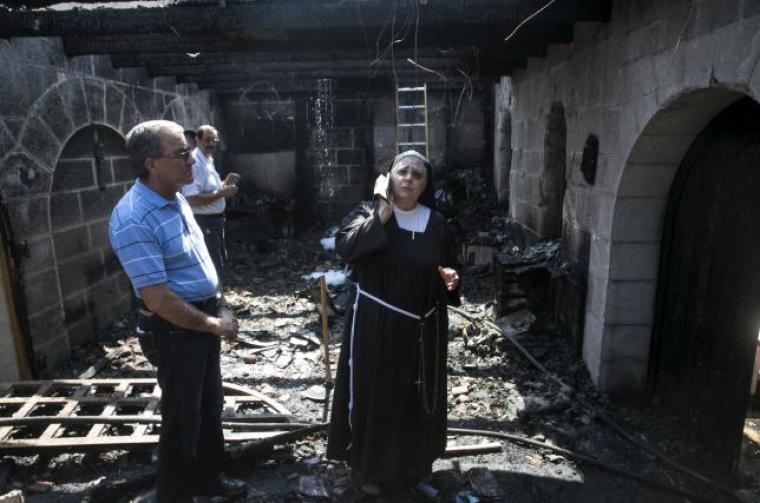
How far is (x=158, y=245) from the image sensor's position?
2605 mm

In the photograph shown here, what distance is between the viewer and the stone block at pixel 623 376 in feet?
14.2

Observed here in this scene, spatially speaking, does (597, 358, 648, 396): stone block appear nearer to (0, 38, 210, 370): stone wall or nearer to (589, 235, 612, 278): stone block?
(589, 235, 612, 278): stone block

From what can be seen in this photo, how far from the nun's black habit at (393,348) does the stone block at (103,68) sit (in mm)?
4488

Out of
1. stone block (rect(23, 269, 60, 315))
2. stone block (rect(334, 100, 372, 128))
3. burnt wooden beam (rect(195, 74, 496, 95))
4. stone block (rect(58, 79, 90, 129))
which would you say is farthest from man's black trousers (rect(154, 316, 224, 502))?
stone block (rect(334, 100, 372, 128))

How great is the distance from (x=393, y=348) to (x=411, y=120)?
27.4 feet

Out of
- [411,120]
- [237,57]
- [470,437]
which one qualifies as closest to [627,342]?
[470,437]

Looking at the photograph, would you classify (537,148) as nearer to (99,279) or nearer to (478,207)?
(478,207)

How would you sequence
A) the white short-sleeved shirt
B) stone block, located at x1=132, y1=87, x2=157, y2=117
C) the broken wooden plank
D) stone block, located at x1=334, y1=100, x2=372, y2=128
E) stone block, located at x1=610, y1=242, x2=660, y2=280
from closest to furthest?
1. the broken wooden plank
2. stone block, located at x1=610, y1=242, x2=660, y2=280
3. the white short-sleeved shirt
4. stone block, located at x1=132, y1=87, x2=157, y2=117
5. stone block, located at x1=334, y1=100, x2=372, y2=128

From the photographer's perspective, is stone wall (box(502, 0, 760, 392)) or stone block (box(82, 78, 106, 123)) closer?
stone wall (box(502, 0, 760, 392))

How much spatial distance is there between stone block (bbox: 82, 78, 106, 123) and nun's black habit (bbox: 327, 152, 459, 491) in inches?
165

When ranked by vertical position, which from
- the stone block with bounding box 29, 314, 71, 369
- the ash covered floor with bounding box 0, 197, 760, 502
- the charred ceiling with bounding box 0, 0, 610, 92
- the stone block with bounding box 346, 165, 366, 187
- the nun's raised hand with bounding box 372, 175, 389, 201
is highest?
the charred ceiling with bounding box 0, 0, 610, 92

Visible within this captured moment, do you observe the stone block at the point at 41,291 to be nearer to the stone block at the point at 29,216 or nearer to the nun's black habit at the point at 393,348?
the stone block at the point at 29,216

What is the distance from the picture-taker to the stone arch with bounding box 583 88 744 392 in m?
3.61

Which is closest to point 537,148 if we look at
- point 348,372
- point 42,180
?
point 348,372
